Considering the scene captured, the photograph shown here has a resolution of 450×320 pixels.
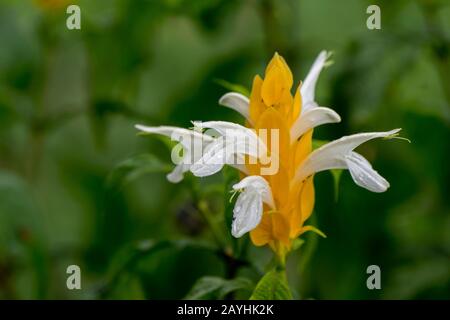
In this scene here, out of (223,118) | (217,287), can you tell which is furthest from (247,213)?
(223,118)

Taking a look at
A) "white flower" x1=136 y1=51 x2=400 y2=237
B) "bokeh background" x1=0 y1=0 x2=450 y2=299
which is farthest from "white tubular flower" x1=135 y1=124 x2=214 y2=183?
"bokeh background" x1=0 y1=0 x2=450 y2=299

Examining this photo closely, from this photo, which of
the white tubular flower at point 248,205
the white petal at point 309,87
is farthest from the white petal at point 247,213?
the white petal at point 309,87

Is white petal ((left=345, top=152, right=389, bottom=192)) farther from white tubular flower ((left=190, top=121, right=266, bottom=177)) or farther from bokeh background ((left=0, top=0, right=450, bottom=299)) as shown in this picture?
bokeh background ((left=0, top=0, right=450, bottom=299))

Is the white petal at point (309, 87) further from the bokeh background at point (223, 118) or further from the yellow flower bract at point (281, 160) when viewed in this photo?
the bokeh background at point (223, 118)

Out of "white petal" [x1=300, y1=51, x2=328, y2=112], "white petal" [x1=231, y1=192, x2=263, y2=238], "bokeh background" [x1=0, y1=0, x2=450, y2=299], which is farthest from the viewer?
"bokeh background" [x1=0, y1=0, x2=450, y2=299]

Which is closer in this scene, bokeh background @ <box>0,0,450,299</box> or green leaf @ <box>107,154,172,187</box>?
green leaf @ <box>107,154,172,187</box>

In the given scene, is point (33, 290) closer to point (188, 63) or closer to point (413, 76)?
point (413, 76)
